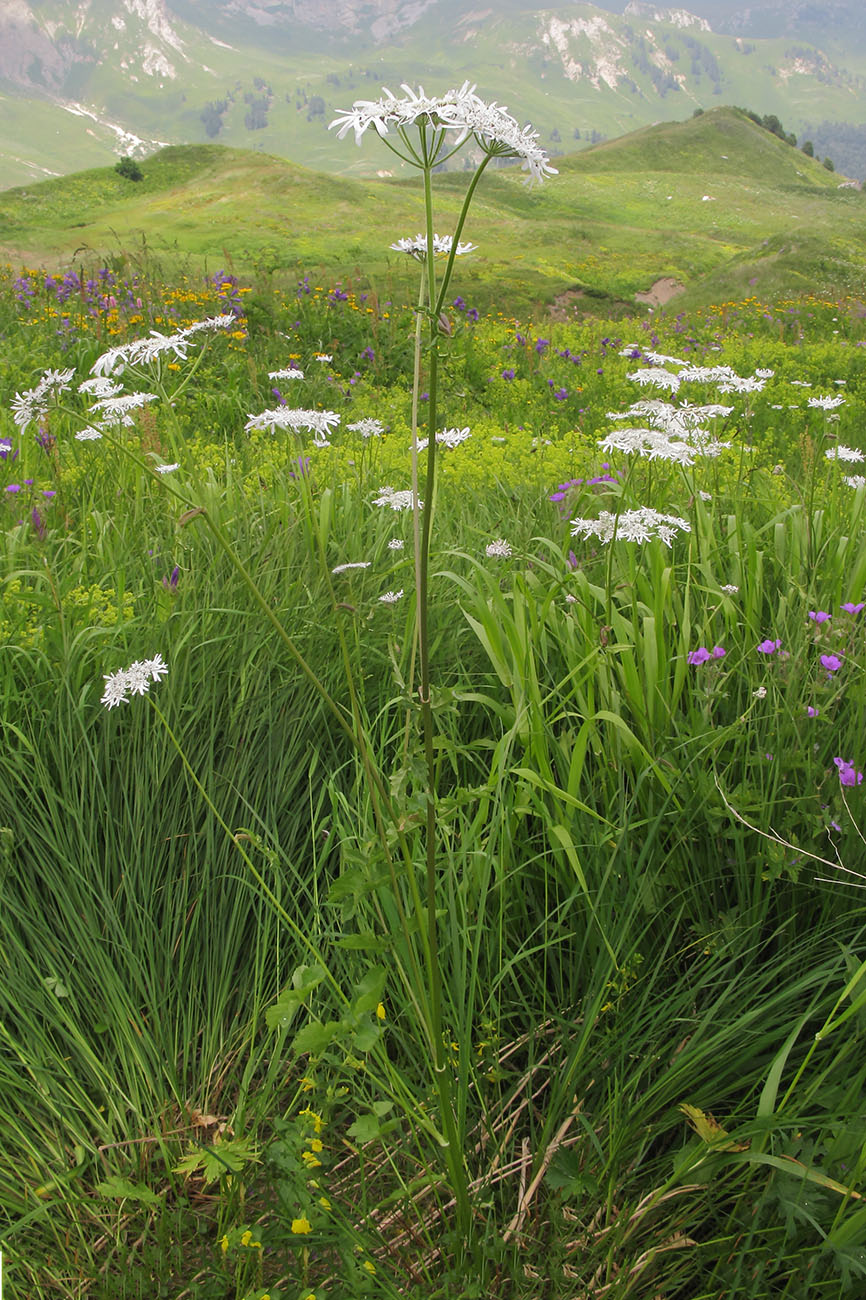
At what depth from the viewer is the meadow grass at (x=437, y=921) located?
1.28m

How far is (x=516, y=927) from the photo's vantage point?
1.77 m

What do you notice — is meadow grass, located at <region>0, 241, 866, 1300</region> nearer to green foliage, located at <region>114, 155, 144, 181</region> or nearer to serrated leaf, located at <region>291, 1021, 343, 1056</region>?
serrated leaf, located at <region>291, 1021, 343, 1056</region>

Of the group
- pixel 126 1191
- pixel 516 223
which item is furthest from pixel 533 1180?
pixel 516 223

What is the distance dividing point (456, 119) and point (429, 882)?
1005 millimetres

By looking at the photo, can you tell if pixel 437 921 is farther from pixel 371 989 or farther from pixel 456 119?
pixel 456 119

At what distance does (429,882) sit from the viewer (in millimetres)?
1158

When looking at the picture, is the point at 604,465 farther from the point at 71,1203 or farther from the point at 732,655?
the point at 71,1203

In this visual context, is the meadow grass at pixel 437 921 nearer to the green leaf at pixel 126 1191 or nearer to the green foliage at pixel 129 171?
the green leaf at pixel 126 1191

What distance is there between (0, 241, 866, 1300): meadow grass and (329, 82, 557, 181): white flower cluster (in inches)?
22.1

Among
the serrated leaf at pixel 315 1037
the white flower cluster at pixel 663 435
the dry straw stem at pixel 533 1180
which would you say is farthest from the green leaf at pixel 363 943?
the white flower cluster at pixel 663 435

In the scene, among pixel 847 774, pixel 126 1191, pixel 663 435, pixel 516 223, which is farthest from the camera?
pixel 516 223

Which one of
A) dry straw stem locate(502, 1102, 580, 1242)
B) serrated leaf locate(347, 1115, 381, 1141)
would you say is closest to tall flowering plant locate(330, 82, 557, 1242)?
serrated leaf locate(347, 1115, 381, 1141)

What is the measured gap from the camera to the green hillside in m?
13.9

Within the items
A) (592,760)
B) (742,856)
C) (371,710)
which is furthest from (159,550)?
(742,856)
